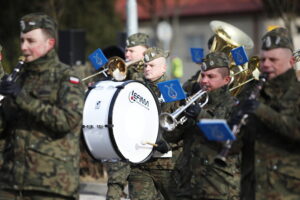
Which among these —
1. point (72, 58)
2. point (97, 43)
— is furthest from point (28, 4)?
point (72, 58)

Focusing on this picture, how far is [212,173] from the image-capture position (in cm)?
621

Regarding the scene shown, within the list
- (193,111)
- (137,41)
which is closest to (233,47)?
(137,41)

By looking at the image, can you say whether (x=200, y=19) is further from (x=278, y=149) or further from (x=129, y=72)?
(x=278, y=149)

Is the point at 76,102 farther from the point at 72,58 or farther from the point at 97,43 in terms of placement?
the point at 97,43

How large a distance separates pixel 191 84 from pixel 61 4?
12.8 metres

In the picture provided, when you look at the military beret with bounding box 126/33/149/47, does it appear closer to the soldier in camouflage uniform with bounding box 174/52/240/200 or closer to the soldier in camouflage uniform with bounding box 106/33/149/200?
the soldier in camouflage uniform with bounding box 106/33/149/200

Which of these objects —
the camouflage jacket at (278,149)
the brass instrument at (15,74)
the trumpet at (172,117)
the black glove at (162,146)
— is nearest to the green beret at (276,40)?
the camouflage jacket at (278,149)

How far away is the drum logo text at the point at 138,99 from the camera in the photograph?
7234 millimetres

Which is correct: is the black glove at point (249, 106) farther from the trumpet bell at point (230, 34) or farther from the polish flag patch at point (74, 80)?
the trumpet bell at point (230, 34)

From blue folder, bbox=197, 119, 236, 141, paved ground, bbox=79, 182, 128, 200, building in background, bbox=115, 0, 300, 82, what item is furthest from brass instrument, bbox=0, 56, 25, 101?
building in background, bbox=115, 0, 300, 82

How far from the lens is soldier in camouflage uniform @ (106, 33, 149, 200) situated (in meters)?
9.16

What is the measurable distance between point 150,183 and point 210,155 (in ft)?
7.37

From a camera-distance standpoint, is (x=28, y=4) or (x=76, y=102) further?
(x=28, y=4)

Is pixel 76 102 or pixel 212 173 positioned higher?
pixel 76 102
